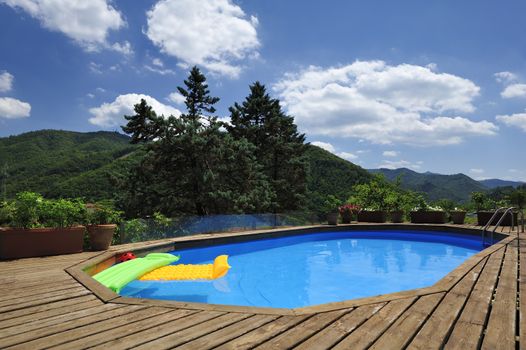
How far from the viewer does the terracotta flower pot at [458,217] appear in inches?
528

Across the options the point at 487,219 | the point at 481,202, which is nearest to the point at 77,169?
the point at 481,202

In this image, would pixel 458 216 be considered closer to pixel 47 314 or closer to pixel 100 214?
pixel 100 214

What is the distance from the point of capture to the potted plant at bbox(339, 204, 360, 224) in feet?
50.1

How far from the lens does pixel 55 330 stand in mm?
2445

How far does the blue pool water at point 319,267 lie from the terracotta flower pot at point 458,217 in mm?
1539

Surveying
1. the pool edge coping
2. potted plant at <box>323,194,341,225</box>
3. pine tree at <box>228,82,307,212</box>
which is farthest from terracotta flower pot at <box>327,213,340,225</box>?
pine tree at <box>228,82,307,212</box>

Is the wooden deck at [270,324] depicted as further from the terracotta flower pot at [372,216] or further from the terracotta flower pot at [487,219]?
the terracotta flower pot at [372,216]

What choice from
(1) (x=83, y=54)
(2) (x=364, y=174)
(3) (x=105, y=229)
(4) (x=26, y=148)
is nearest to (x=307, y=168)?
(1) (x=83, y=54)

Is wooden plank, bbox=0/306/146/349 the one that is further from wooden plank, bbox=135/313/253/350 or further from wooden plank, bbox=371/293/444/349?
wooden plank, bbox=371/293/444/349

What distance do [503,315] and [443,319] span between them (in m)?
0.57

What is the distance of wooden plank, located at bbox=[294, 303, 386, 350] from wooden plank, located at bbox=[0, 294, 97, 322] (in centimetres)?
240

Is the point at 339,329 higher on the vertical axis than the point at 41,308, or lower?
higher

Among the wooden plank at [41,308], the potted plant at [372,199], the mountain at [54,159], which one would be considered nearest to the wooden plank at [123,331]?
the wooden plank at [41,308]

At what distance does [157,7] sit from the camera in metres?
10.3
